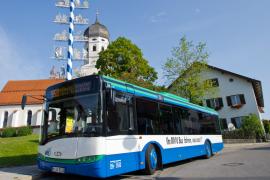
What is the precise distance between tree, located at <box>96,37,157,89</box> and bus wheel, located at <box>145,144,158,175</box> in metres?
23.8

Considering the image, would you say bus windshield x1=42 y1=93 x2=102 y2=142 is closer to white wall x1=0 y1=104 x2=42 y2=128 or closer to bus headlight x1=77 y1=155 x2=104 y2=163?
bus headlight x1=77 y1=155 x2=104 y2=163

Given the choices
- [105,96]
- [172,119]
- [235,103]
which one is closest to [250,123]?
[235,103]

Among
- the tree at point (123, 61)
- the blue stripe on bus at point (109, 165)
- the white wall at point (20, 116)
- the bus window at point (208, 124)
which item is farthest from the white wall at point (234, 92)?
the white wall at point (20, 116)

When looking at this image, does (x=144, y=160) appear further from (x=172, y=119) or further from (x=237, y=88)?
(x=237, y=88)

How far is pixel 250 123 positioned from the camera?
30.0 m

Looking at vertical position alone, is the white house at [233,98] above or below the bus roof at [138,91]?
above

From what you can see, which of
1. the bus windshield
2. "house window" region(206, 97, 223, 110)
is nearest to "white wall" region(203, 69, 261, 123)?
"house window" region(206, 97, 223, 110)

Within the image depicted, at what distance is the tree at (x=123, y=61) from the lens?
108ft

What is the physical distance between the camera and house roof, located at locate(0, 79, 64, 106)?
2024 inches

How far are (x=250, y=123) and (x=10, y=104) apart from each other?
44144mm

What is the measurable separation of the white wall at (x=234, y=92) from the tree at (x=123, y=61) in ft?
33.9

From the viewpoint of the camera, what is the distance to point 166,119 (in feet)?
32.1

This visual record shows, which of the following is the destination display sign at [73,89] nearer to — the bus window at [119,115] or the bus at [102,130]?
the bus at [102,130]

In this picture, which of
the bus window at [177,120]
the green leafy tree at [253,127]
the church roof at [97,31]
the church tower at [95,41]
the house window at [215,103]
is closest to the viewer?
the bus window at [177,120]
